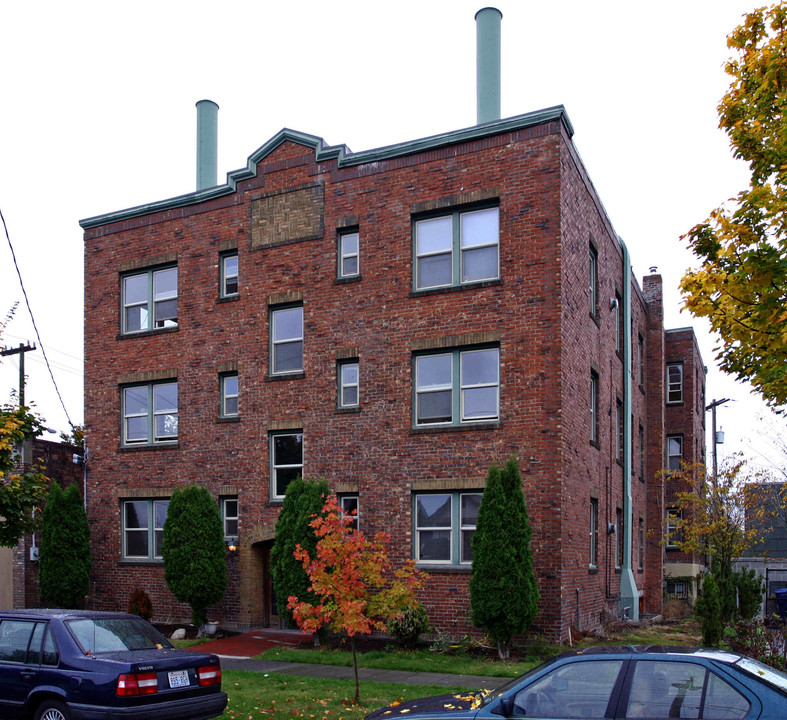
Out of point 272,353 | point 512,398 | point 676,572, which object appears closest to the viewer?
point 512,398

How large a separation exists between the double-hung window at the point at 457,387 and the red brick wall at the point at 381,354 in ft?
1.14

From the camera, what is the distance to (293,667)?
15.8 meters

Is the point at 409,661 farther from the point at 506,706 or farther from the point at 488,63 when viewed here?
the point at 488,63

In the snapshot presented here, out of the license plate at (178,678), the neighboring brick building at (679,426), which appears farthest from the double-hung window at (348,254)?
the neighboring brick building at (679,426)

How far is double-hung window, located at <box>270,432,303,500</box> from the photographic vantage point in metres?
20.4

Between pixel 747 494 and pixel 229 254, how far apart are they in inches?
737

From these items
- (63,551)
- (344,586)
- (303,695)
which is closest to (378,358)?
(344,586)

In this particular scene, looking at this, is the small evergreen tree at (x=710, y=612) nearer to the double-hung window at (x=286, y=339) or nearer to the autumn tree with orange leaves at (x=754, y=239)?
the autumn tree with orange leaves at (x=754, y=239)

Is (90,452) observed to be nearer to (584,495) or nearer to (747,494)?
(584,495)

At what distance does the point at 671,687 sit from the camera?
6516 millimetres

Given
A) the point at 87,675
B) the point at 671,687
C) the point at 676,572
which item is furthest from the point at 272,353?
the point at 676,572

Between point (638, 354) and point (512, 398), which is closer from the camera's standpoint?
point (512, 398)

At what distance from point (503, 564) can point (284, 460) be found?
6.54 m

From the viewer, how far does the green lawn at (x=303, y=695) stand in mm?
11461
